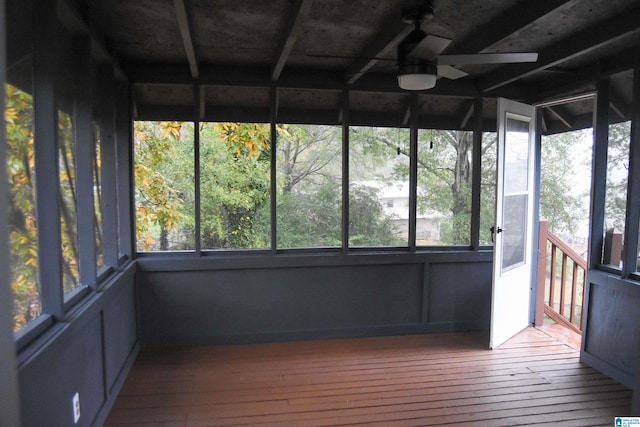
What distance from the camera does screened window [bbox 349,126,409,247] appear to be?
14.7 feet

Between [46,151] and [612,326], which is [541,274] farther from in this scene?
[46,151]

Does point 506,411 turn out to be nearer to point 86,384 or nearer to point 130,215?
point 86,384

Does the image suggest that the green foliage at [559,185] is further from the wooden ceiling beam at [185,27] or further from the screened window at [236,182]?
the wooden ceiling beam at [185,27]

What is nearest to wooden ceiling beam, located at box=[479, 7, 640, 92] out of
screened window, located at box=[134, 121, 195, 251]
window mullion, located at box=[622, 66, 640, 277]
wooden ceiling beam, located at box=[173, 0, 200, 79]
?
window mullion, located at box=[622, 66, 640, 277]

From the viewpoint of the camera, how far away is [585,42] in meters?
2.92

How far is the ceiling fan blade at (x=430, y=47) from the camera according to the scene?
215 centimetres

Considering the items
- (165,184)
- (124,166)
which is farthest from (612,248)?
(165,184)

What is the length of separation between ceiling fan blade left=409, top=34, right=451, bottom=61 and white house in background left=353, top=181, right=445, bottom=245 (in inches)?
92.0

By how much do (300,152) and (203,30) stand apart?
1.95 meters

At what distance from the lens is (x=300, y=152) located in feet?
15.4

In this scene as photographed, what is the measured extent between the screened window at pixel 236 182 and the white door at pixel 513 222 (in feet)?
7.67

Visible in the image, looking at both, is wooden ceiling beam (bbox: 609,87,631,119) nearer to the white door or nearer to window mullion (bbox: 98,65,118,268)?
the white door

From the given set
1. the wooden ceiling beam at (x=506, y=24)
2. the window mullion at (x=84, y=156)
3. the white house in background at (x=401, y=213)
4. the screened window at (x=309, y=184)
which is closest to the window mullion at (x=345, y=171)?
the screened window at (x=309, y=184)

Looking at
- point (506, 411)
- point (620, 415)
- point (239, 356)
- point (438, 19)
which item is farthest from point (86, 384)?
point (620, 415)
